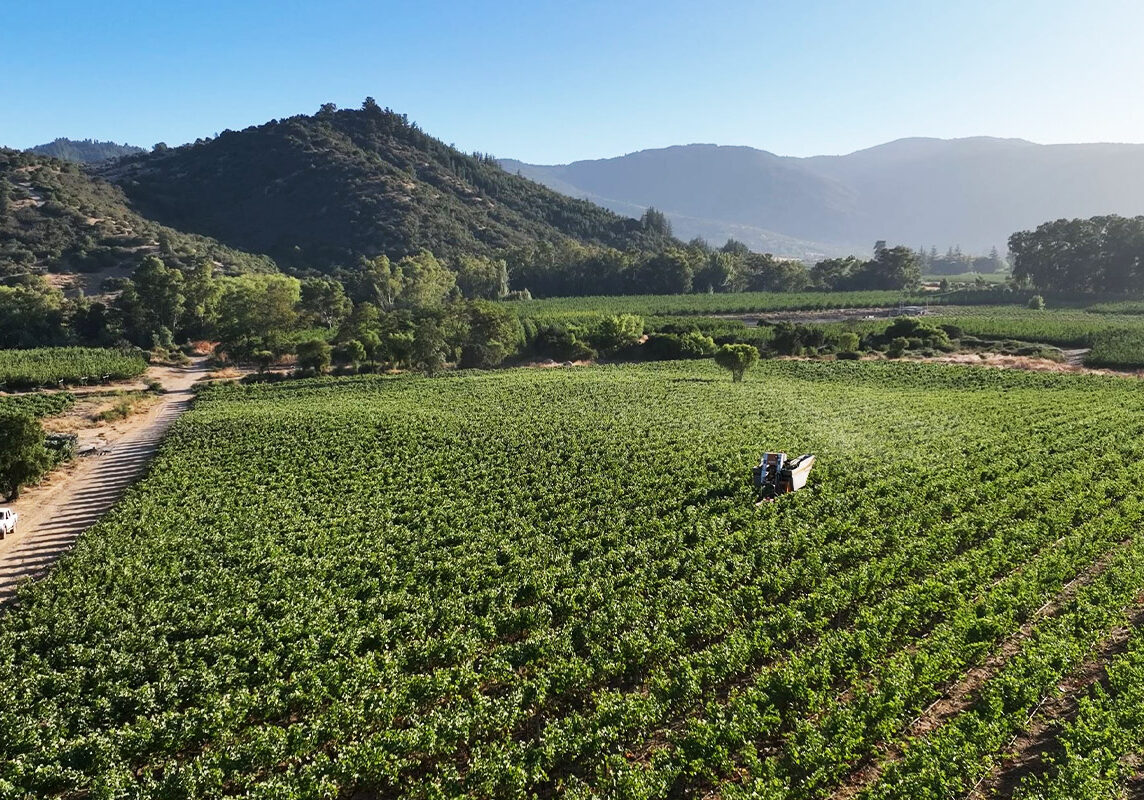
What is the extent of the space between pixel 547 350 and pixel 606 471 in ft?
202

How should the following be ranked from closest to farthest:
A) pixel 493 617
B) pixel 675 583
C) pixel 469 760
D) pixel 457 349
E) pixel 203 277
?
pixel 469 760, pixel 493 617, pixel 675 583, pixel 457 349, pixel 203 277

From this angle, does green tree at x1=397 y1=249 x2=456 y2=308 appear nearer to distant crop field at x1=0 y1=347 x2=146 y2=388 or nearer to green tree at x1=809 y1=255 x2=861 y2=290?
distant crop field at x1=0 y1=347 x2=146 y2=388

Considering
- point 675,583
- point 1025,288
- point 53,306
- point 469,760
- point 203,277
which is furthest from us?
point 1025,288

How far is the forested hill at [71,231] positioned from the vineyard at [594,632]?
12257cm

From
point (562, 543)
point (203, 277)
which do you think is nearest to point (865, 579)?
point (562, 543)

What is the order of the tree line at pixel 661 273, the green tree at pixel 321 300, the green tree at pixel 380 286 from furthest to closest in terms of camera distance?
1. the tree line at pixel 661 273
2. the green tree at pixel 380 286
3. the green tree at pixel 321 300

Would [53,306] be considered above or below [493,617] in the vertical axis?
above

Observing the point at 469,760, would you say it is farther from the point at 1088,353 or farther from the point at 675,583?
the point at 1088,353

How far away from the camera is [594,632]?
17.6 metres

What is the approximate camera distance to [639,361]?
9125 centimetres

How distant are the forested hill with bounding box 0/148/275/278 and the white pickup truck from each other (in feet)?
390

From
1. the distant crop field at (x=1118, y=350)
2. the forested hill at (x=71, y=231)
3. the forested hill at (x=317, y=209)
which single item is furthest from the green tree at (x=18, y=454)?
the forested hill at (x=317, y=209)

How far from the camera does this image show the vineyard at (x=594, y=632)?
12922 millimetres

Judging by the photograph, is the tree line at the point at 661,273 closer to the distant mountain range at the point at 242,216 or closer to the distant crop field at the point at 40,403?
the distant mountain range at the point at 242,216
